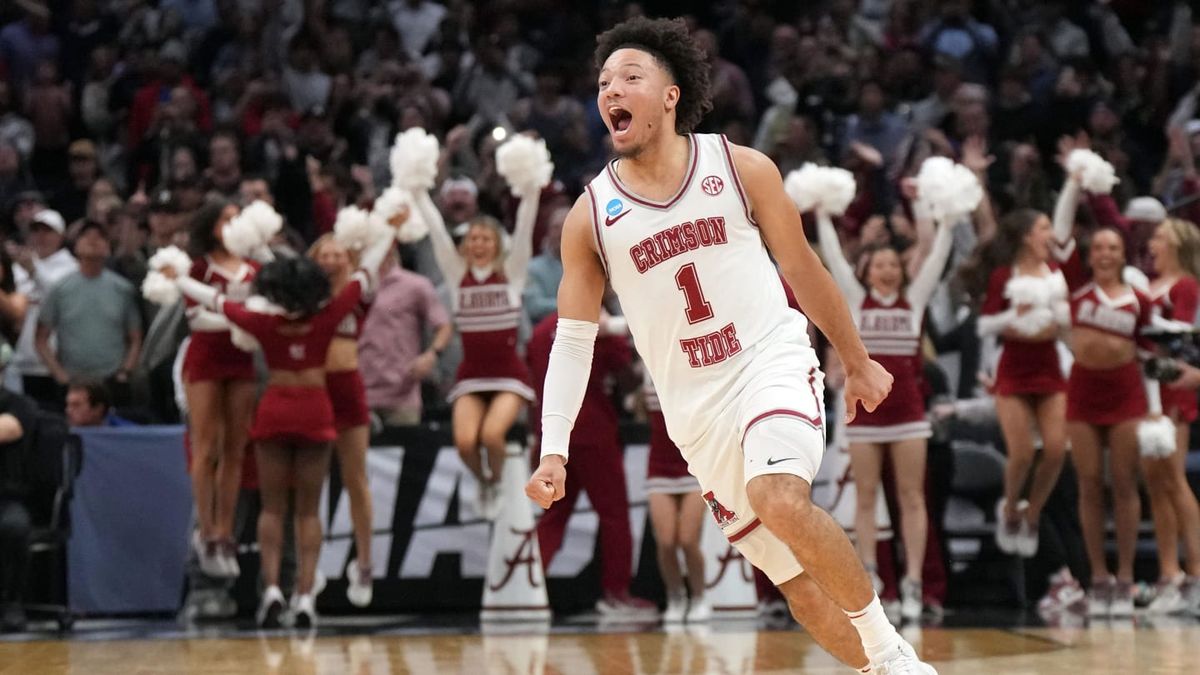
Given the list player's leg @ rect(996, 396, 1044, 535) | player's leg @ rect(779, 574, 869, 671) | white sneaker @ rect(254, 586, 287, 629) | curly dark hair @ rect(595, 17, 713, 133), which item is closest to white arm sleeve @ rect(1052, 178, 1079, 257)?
player's leg @ rect(996, 396, 1044, 535)

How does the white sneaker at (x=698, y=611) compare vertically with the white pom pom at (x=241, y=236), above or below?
below

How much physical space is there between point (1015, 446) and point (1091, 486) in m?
0.50

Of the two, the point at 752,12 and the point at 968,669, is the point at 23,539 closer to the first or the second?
the point at 968,669

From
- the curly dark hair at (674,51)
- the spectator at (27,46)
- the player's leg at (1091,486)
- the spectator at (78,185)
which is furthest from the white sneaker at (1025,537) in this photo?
the spectator at (27,46)

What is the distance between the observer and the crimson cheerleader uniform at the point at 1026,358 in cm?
1042

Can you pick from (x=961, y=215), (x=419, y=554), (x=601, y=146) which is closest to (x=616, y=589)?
(x=419, y=554)

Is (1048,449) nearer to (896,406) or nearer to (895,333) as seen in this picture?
(896,406)

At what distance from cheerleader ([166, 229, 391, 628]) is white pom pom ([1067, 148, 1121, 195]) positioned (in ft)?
→ 14.0

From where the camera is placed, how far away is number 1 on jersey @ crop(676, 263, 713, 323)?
18.1ft

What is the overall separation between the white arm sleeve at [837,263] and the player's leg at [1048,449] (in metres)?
1.28

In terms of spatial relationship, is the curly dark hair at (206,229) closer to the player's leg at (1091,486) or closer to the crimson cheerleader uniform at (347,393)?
the crimson cheerleader uniform at (347,393)

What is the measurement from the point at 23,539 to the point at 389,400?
7.89 ft

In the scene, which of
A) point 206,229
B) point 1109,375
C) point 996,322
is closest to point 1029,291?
point 996,322

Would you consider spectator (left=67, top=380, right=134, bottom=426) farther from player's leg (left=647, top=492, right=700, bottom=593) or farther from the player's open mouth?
the player's open mouth
